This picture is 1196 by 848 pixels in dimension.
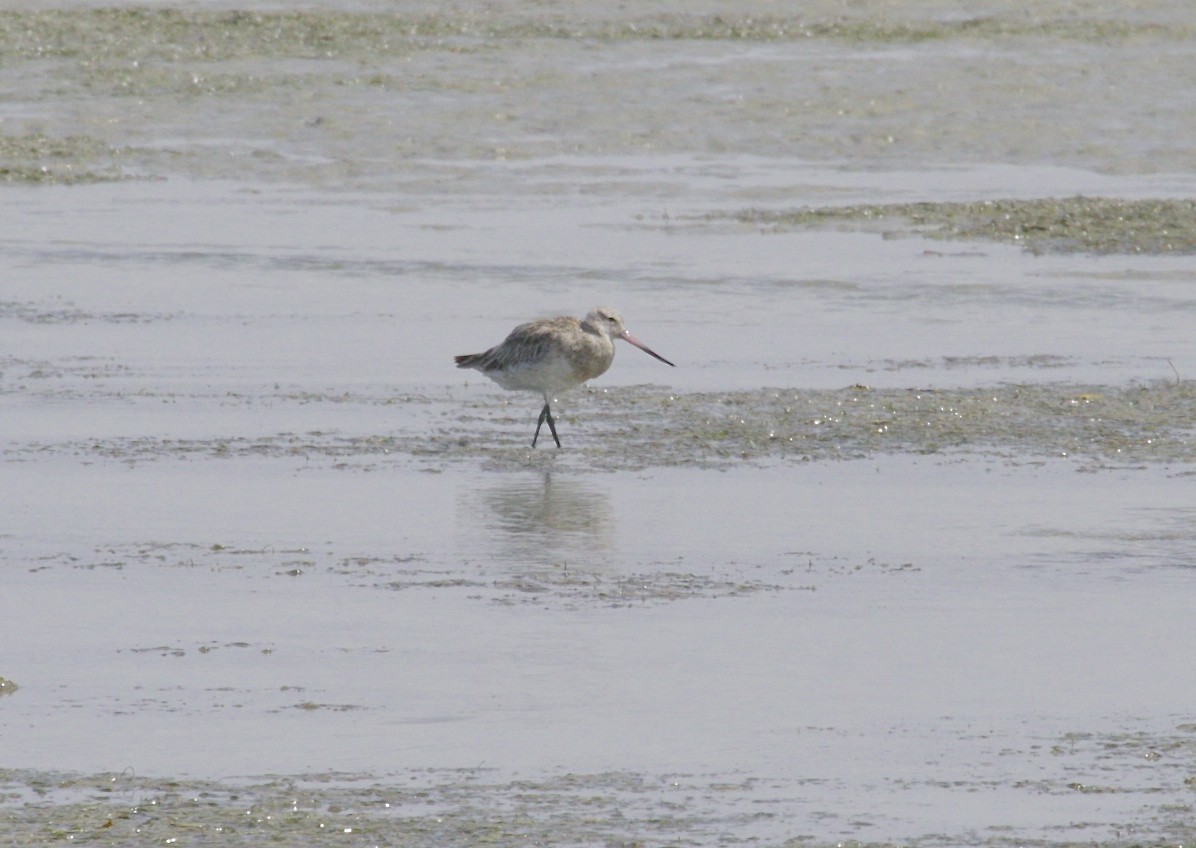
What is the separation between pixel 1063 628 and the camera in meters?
8.15

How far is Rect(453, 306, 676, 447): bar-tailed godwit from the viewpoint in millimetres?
12164

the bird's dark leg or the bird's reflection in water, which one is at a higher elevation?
the bird's dark leg

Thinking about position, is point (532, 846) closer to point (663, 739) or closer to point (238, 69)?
point (663, 739)

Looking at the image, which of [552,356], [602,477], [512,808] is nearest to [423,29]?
[552,356]

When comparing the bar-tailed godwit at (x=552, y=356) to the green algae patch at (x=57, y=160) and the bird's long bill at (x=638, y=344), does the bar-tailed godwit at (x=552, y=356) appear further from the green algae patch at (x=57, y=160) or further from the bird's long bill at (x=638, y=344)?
the green algae patch at (x=57, y=160)

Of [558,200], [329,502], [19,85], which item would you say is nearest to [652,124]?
[558,200]

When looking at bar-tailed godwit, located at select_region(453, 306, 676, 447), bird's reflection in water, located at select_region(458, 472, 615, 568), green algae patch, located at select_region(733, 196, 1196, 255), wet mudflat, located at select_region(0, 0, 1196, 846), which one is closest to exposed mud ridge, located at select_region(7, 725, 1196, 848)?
wet mudflat, located at select_region(0, 0, 1196, 846)

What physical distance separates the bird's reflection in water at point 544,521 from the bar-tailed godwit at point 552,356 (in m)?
1.27

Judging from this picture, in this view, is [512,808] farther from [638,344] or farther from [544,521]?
[638,344]

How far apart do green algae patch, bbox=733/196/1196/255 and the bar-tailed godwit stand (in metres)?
5.79

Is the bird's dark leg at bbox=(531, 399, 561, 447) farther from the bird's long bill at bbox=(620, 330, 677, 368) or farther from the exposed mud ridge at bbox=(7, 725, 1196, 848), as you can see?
the exposed mud ridge at bbox=(7, 725, 1196, 848)

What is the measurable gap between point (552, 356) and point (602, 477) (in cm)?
139

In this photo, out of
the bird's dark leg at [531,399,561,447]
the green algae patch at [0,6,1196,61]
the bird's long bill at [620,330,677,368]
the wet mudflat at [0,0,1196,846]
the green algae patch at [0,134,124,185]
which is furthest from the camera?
the green algae patch at [0,6,1196,61]

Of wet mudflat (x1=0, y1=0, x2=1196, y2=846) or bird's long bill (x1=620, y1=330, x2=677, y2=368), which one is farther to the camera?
bird's long bill (x1=620, y1=330, x2=677, y2=368)
